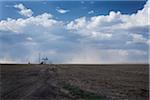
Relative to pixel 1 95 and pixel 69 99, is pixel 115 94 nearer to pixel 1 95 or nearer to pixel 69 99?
pixel 69 99

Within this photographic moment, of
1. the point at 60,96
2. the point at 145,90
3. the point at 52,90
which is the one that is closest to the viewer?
the point at 60,96

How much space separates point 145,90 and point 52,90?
6.11 m

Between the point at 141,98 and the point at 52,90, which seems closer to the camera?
the point at 141,98

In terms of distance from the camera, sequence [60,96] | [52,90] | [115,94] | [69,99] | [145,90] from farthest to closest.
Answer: [145,90] → [52,90] → [115,94] → [60,96] → [69,99]

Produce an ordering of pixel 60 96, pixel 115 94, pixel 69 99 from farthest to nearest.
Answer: pixel 115 94 → pixel 60 96 → pixel 69 99

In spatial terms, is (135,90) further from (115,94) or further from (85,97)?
(85,97)

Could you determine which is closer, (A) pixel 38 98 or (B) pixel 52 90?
(A) pixel 38 98

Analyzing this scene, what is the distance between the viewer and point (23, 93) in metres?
18.3

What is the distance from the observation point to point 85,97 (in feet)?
55.4

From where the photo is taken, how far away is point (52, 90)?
65.0 feet

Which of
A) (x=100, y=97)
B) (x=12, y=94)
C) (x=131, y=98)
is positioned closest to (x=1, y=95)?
(x=12, y=94)

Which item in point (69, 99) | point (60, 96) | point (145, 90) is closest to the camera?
point (69, 99)

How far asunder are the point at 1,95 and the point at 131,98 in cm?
702

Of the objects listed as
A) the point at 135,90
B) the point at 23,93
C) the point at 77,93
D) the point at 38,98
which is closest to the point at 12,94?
the point at 23,93
